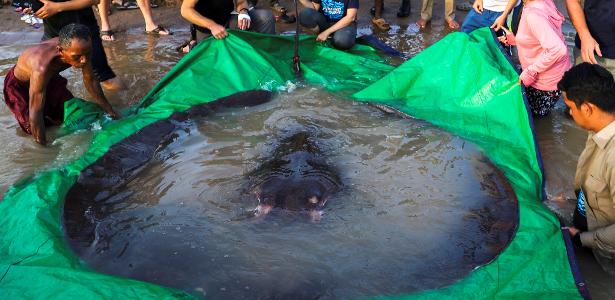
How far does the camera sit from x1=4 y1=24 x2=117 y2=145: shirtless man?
3.49m

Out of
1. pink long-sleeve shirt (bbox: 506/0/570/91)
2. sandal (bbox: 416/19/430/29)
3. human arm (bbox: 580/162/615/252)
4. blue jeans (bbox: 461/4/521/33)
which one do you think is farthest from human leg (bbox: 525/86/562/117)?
sandal (bbox: 416/19/430/29)

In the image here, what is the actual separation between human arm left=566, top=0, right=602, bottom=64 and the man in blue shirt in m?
2.21

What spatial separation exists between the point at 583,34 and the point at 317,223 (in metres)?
2.52

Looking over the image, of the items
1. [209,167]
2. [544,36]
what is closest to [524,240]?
[544,36]

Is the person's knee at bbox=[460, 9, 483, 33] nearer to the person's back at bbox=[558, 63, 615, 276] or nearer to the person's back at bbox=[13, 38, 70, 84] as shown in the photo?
the person's back at bbox=[558, 63, 615, 276]

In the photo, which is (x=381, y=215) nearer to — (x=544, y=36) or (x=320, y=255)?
(x=320, y=255)

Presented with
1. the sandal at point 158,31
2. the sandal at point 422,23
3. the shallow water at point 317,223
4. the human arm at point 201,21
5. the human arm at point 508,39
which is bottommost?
the sandal at point 422,23

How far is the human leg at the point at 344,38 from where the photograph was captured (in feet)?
16.9

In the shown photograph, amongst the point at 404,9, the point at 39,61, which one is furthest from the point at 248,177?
the point at 404,9

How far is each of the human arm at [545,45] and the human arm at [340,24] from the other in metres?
2.10

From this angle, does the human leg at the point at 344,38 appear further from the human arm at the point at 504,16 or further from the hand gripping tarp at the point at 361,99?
the human arm at the point at 504,16

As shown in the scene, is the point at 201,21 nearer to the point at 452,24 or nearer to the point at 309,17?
the point at 309,17

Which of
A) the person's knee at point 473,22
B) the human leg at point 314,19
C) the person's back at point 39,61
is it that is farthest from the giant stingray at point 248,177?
the person's knee at point 473,22

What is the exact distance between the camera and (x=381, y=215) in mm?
2752
